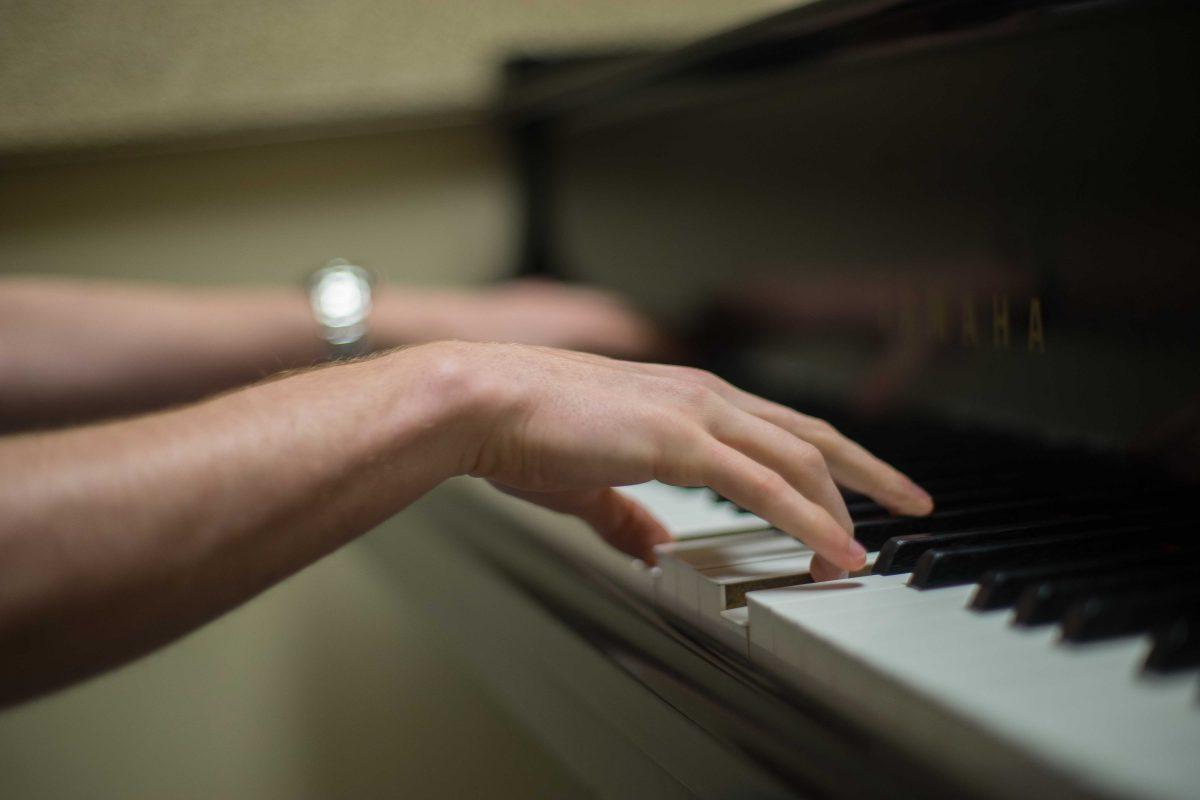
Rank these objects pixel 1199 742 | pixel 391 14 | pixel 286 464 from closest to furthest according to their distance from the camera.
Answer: pixel 1199 742 < pixel 286 464 < pixel 391 14

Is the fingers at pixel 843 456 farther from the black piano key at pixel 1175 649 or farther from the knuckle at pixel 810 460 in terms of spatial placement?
the black piano key at pixel 1175 649

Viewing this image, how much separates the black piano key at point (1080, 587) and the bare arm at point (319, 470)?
114 mm

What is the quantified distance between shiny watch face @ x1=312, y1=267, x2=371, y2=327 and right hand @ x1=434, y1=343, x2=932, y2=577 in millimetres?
744

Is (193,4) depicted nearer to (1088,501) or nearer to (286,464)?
(286,464)

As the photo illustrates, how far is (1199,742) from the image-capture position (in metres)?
0.36

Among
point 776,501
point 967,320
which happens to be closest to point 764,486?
point 776,501

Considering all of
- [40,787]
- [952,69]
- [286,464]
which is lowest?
[40,787]

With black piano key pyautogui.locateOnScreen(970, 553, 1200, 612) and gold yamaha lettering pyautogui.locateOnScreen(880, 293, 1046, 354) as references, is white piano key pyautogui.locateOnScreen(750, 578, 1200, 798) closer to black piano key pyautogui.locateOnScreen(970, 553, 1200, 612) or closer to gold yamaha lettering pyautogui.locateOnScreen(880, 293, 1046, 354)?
black piano key pyautogui.locateOnScreen(970, 553, 1200, 612)

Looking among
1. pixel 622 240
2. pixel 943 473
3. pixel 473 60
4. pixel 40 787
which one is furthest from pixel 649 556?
pixel 40 787

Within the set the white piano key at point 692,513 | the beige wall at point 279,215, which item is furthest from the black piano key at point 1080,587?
the beige wall at point 279,215

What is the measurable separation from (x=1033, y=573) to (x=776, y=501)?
14 centimetres

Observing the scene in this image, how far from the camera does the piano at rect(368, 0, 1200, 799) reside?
17.2 inches

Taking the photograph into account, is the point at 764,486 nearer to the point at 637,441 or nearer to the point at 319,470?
the point at 637,441

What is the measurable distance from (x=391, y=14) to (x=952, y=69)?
1.15 m
